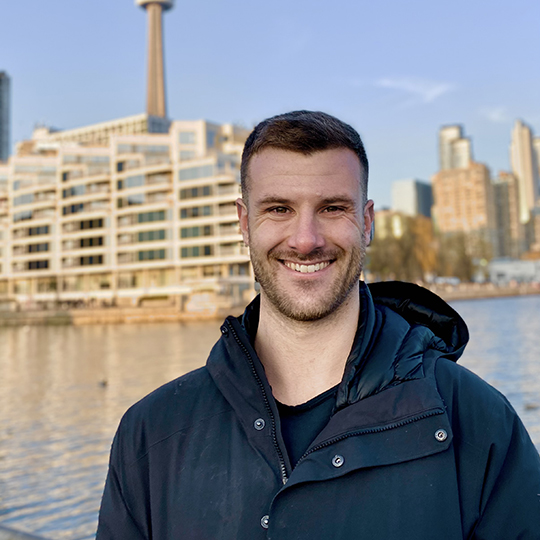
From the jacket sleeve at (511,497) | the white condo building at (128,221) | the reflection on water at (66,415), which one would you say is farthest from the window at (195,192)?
the jacket sleeve at (511,497)

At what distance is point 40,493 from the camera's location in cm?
1045

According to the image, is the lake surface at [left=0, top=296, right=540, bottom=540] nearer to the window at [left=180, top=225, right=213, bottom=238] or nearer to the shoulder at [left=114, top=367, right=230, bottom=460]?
the shoulder at [left=114, top=367, right=230, bottom=460]

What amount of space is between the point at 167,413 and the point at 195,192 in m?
66.4

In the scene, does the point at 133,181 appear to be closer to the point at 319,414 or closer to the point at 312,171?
the point at 312,171

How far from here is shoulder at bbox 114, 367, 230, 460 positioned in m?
2.00

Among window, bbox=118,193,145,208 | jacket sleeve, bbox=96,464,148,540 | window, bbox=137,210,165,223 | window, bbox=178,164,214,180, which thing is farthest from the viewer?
window, bbox=118,193,145,208

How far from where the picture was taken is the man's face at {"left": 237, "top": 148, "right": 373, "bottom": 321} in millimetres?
2023

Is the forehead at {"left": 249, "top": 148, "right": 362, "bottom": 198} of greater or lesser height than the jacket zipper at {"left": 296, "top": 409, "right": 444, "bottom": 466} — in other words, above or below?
above

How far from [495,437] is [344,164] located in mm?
869

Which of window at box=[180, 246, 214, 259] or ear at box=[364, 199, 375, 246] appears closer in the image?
ear at box=[364, 199, 375, 246]

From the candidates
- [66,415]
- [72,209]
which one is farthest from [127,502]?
[72,209]

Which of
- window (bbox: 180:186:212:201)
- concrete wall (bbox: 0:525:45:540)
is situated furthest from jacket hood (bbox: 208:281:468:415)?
window (bbox: 180:186:212:201)

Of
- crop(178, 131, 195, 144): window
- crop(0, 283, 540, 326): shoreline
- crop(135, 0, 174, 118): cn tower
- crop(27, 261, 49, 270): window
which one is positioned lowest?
crop(0, 283, 540, 326): shoreline

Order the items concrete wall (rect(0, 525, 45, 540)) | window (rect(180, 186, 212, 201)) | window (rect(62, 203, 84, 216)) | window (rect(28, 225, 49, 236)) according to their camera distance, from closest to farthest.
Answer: concrete wall (rect(0, 525, 45, 540)) < window (rect(180, 186, 212, 201)) < window (rect(62, 203, 84, 216)) < window (rect(28, 225, 49, 236))
